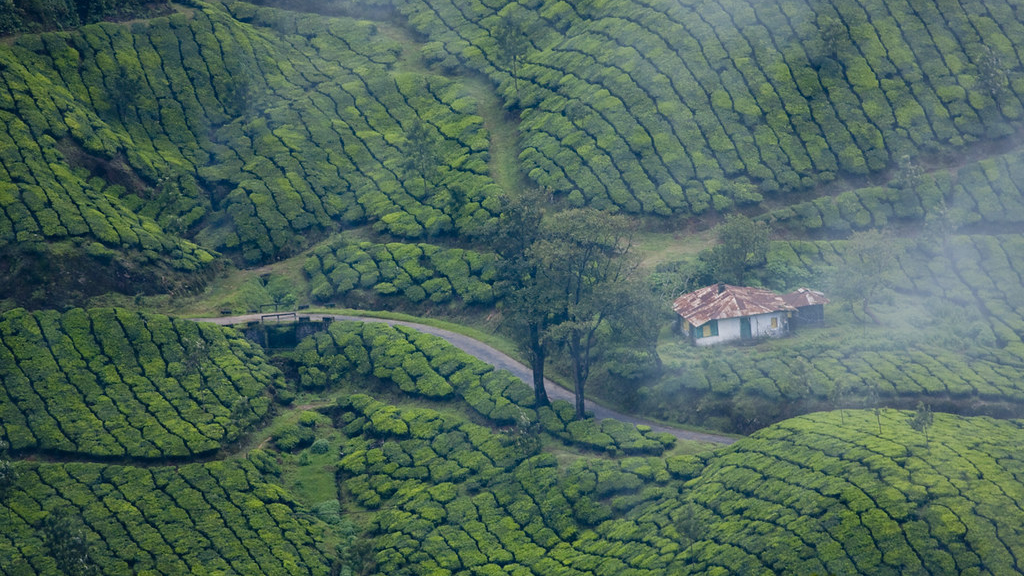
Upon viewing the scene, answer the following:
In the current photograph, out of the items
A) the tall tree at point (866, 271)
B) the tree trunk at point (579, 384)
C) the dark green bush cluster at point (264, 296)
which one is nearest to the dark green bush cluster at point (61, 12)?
the dark green bush cluster at point (264, 296)

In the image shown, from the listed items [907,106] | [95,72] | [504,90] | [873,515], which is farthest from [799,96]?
[95,72]

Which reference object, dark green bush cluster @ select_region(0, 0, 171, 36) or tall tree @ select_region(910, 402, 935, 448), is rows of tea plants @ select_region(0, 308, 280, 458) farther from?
tall tree @ select_region(910, 402, 935, 448)

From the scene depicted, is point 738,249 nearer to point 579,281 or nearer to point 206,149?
point 579,281

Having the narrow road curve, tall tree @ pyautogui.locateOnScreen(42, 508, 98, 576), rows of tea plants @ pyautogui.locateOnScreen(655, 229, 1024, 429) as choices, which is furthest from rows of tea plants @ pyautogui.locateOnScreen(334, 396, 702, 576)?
tall tree @ pyautogui.locateOnScreen(42, 508, 98, 576)

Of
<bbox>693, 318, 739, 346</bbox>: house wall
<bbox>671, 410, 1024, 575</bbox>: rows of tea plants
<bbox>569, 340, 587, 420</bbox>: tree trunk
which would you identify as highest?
<bbox>693, 318, 739, 346</bbox>: house wall

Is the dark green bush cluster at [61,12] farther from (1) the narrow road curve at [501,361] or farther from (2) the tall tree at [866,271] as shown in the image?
(2) the tall tree at [866,271]

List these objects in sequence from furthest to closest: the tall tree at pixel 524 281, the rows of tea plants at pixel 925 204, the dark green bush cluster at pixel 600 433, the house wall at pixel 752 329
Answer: the rows of tea plants at pixel 925 204 < the house wall at pixel 752 329 < the tall tree at pixel 524 281 < the dark green bush cluster at pixel 600 433
